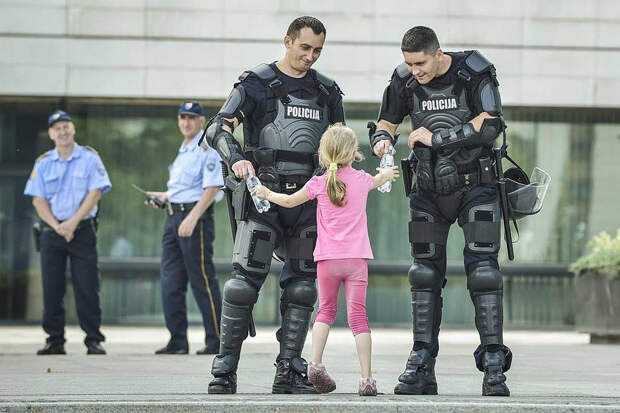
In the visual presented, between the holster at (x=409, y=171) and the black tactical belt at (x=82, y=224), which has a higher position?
the holster at (x=409, y=171)

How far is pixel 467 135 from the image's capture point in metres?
6.83

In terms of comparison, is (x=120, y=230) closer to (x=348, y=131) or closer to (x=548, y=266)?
(x=548, y=266)

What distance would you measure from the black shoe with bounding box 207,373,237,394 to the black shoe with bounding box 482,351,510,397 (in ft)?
4.08

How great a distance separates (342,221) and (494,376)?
3.51 ft

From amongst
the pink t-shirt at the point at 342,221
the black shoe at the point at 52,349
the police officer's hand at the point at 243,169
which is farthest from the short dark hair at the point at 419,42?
the black shoe at the point at 52,349

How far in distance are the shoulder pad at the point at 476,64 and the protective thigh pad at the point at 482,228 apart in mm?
687

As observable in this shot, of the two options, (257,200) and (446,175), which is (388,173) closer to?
(446,175)

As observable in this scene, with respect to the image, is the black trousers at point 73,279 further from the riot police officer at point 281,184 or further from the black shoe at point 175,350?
the riot police officer at point 281,184

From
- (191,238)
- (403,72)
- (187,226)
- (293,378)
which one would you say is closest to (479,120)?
(403,72)

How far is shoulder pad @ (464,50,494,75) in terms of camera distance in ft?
22.7

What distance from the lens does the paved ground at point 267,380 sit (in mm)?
5777

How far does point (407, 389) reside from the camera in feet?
22.4

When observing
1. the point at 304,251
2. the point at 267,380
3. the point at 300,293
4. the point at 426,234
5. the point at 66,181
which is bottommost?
the point at 267,380

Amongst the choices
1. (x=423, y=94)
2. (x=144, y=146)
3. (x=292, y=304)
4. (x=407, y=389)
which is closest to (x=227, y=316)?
(x=292, y=304)
